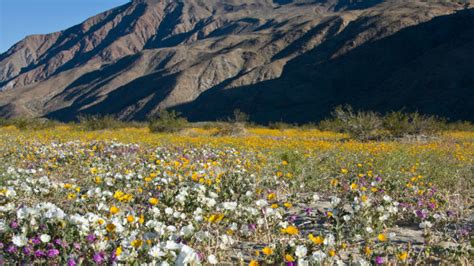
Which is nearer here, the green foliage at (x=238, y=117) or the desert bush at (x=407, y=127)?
the desert bush at (x=407, y=127)

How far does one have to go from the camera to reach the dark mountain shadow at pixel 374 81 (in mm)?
57094

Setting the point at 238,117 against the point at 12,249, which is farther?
the point at 238,117

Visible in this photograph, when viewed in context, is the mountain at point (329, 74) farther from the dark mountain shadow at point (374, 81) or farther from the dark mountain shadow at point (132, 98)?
the dark mountain shadow at point (132, 98)

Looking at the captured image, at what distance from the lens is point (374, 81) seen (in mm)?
70625

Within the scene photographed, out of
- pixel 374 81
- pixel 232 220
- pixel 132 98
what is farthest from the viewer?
pixel 132 98

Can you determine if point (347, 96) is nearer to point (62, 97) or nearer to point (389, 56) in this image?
point (389, 56)

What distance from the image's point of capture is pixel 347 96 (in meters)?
69.6

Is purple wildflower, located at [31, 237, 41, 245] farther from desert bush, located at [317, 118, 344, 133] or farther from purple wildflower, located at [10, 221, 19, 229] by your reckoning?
desert bush, located at [317, 118, 344, 133]

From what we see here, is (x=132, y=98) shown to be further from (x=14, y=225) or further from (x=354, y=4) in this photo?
(x=354, y=4)

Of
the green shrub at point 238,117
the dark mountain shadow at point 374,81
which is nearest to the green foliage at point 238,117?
the green shrub at point 238,117

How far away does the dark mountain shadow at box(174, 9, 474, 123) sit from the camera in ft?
187

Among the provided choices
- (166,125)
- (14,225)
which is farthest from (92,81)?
(14,225)

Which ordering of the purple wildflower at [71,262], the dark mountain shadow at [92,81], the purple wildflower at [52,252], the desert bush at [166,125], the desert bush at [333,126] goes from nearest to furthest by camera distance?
the purple wildflower at [71,262]
the purple wildflower at [52,252]
the desert bush at [166,125]
the desert bush at [333,126]
the dark mountain shadow at [92,81]

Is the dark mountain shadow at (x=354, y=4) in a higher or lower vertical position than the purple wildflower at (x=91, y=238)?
higher
